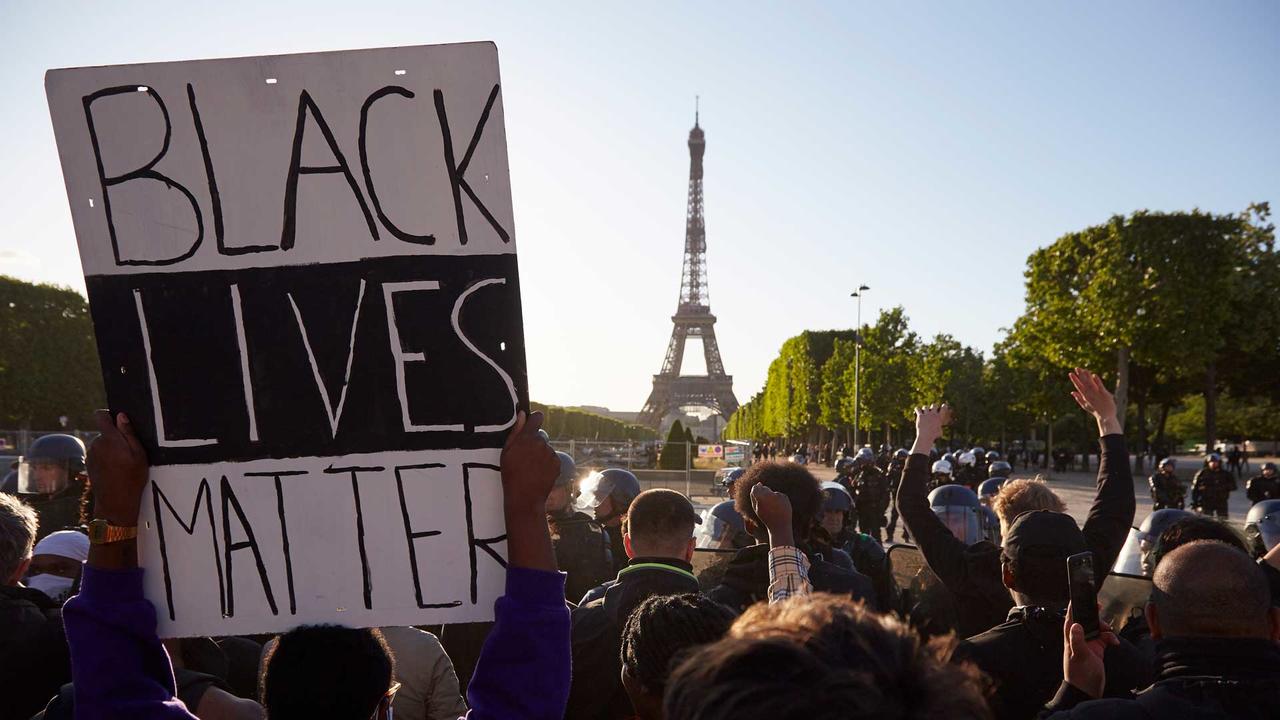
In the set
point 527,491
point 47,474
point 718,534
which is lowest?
point 718,534

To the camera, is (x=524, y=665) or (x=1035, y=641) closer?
(x=524, y=665)

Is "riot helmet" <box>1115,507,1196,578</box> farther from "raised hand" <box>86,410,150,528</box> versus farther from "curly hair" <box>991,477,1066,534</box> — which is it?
"raised hand" <box>86,410,150,528</box>

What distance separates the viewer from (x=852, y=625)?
1061mm

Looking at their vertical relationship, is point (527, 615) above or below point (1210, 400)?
above

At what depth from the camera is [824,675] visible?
100 cm

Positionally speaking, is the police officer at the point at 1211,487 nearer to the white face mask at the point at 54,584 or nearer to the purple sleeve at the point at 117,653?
the white face mask at the point at 54,584

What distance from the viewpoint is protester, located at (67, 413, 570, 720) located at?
1.46m

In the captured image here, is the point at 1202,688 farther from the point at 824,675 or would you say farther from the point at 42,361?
the point at 42,361

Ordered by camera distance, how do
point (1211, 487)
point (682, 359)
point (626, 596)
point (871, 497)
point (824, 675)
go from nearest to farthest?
point (824, 675) < point (626, 596) < point (871, 497) < point (1211, 487) < point (682, 359)

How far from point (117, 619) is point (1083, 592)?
1.88 meters

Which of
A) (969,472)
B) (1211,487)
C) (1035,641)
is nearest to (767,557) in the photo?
(1035,641)

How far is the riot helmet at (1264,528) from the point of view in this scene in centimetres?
469

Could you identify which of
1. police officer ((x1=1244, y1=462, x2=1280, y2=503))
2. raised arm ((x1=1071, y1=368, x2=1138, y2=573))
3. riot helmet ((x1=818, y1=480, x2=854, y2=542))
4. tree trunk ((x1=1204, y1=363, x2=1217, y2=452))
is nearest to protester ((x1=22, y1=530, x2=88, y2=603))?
raised arm ((x1=1071, y1=368, x2=1138, y2=573))

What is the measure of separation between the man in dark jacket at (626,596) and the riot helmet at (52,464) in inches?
153
